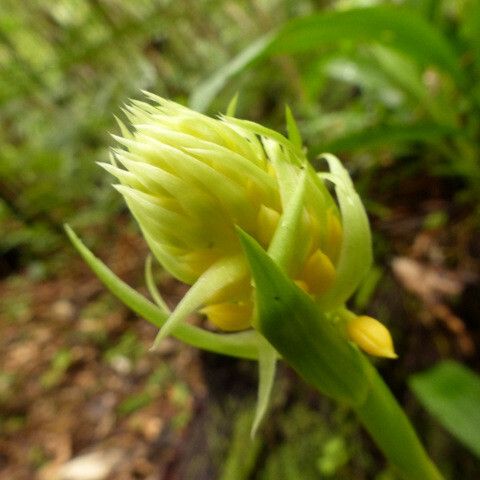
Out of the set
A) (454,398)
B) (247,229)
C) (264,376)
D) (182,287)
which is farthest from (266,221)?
(182,287)

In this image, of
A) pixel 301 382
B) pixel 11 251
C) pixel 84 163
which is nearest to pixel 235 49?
pixel 84 163

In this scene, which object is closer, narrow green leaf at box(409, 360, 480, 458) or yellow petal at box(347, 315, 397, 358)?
yellow petal at box(347, 315, 397, 358)

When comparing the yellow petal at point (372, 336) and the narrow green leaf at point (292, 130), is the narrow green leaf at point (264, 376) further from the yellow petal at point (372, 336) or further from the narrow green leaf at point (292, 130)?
the narrow green leaf at point (292, 130)

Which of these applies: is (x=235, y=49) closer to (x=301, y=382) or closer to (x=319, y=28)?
(x=319, y=28)

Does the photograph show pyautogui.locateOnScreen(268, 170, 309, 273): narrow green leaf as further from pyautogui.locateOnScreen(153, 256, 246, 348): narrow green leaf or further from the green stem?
the green stem

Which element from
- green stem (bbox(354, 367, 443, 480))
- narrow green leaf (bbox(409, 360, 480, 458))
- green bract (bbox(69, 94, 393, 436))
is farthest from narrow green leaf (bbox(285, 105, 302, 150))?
narrow green leaf (bbox(409, 360, 480, 458))

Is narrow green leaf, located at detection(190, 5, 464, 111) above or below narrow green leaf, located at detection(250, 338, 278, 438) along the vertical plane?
below

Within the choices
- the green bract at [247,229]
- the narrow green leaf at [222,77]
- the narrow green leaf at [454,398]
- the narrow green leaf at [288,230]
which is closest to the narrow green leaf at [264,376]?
the green bract at [247,229]
